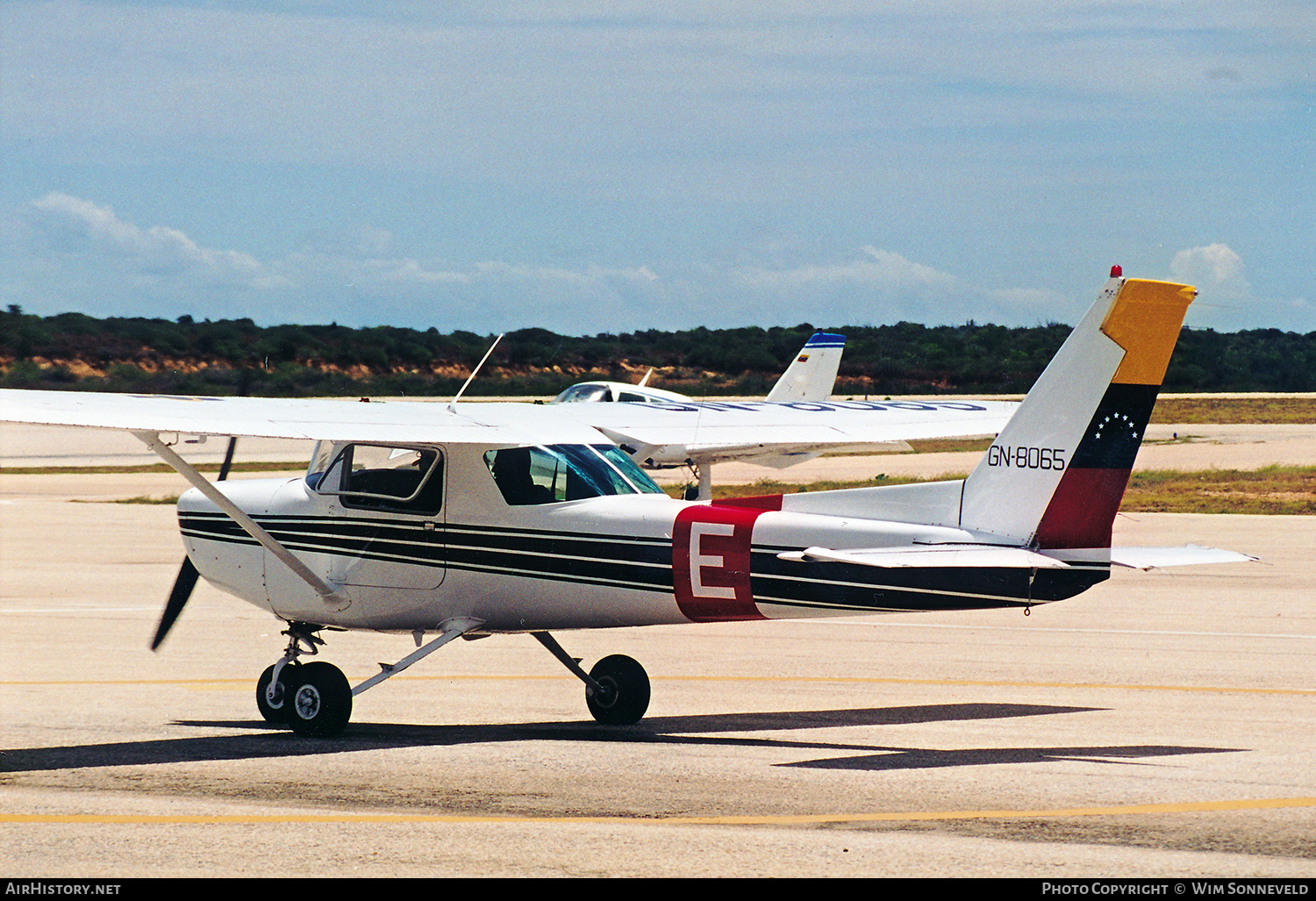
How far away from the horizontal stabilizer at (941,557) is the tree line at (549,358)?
174ft

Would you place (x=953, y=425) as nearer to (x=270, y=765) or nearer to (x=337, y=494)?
(x=337, y=494)

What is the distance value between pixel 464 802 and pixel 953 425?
7.11m

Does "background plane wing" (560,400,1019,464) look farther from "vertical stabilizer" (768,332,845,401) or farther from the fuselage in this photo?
"vertical stabilizer" (768,332,845,401)

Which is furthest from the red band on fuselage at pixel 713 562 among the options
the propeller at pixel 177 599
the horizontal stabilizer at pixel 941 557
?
the propeller at pixel 177 599

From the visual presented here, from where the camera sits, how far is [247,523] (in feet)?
34.8

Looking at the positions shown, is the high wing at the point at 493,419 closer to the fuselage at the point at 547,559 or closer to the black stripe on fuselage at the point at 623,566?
the fuselage at the point at 547,559

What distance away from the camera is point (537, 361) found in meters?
102

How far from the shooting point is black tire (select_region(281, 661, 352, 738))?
10836 millimetres

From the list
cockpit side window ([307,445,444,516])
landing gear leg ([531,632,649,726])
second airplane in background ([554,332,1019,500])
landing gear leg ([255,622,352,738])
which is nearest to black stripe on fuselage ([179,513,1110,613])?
cockpit side window ([307,445,444,516])

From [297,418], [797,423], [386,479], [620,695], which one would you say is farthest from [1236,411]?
[297,418]

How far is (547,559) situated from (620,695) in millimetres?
1443

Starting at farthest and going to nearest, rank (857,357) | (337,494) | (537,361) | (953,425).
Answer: (857,357) < (537,361) < (953,425) < (337,494)

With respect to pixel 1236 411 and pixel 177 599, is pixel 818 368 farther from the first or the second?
pixel 1236 411
